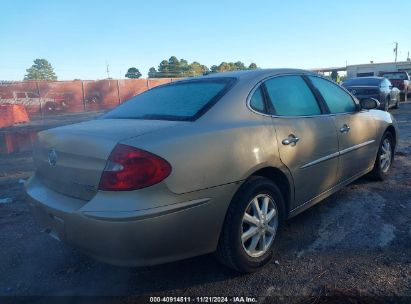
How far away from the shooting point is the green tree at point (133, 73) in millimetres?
57875

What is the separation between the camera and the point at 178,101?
3260 millimetres

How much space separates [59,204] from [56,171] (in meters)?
0.27

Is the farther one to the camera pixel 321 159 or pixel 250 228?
pixel 321 159

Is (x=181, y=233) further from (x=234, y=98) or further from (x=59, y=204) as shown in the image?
(x=234, y=98)

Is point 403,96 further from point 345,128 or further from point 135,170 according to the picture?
point 135,170

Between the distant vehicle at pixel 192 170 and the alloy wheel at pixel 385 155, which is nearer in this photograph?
the distant vehicle at pixel 192 170

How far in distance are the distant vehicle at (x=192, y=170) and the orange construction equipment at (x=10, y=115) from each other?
10.8 meters

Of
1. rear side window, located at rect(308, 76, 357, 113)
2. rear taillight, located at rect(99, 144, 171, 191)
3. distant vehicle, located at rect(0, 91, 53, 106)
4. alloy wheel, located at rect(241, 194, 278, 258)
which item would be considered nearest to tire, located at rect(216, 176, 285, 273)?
alloy wheel, located at rect(241, 194, 278, 258)

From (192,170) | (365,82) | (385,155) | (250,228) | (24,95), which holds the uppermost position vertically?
(24,95)

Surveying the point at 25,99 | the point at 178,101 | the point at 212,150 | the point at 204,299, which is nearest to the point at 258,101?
the point at 178,101

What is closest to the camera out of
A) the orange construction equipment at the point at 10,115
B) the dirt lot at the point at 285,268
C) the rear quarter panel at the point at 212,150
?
the rear quarter panel at the point at 212,150

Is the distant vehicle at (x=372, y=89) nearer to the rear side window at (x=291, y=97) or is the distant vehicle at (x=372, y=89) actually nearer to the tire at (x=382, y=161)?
the tire at (x=382, y=161)

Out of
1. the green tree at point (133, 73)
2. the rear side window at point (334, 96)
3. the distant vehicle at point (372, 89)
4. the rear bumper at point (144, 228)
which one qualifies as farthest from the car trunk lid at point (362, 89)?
the green tree at point (133, 73)

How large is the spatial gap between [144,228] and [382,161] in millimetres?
4000
